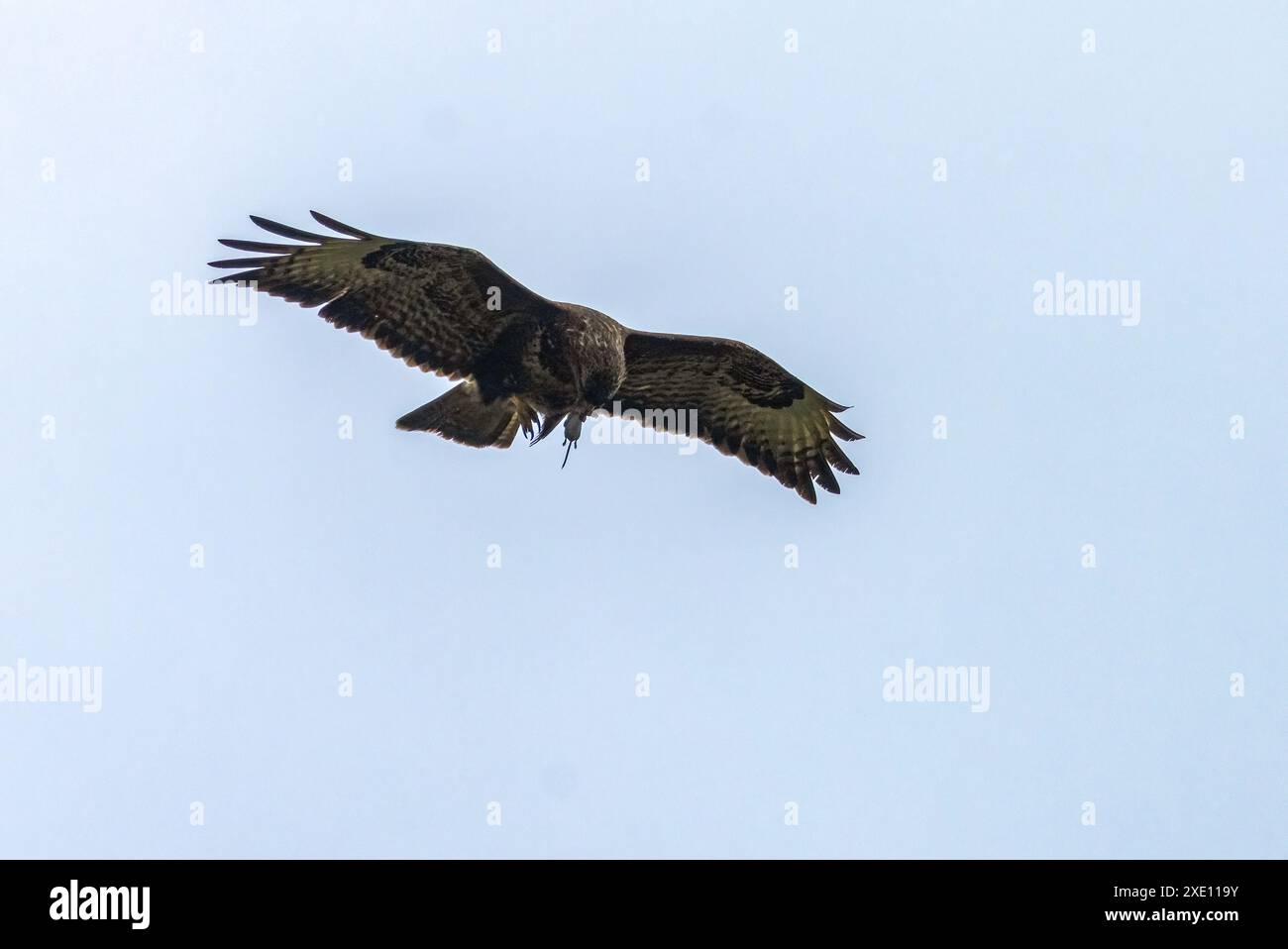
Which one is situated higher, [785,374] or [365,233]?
[365,233]

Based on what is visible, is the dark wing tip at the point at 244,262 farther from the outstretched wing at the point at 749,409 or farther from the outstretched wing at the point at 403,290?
the outstretched wing at the point at 749,409

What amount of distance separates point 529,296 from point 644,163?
2.56 metres

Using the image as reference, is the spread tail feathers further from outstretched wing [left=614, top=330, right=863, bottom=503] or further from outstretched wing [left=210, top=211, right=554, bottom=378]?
outstretched wing [left=614, top=330, right=863, bottom=503]

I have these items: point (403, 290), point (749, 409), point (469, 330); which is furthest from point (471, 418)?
point (749, 409)

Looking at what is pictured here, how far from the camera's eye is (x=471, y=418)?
41.2 ft

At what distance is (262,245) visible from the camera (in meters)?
12.1

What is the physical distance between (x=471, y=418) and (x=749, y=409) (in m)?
2.68

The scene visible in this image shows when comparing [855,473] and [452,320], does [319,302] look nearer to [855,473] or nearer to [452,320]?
[452,320]

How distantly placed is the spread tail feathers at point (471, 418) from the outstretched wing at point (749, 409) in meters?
1.29

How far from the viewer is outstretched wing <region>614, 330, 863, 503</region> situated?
1355cm

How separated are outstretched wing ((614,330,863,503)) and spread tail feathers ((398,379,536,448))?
129cm

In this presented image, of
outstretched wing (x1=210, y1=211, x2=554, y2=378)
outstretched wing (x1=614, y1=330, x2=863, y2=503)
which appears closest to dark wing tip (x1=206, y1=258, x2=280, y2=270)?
outstretched wing (x1=210, y1=211, x2=554, y2=378)

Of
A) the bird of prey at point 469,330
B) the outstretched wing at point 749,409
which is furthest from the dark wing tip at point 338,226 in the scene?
the outstretched wing at point 749,409
